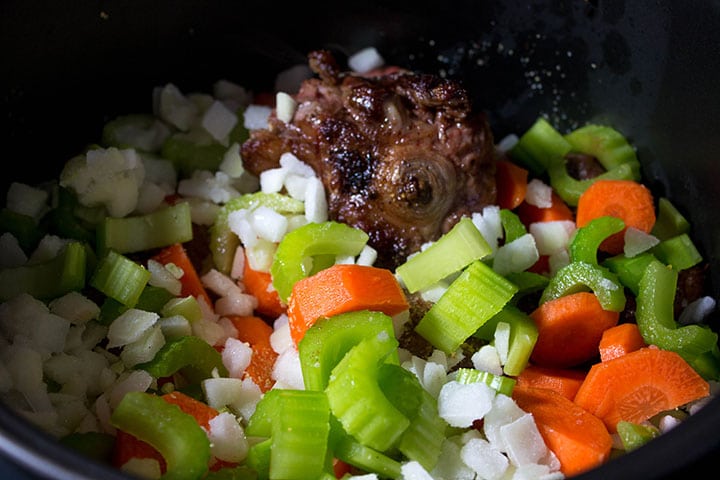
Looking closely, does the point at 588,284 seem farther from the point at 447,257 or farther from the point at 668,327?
the point at 447,257

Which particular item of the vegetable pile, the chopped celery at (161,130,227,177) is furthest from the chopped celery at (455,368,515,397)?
the chopped celery at (161,130,227,177)

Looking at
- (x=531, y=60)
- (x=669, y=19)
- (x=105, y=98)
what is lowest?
(x=105, y=98)

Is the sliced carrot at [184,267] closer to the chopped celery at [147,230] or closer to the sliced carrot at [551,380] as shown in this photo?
the chopped celery at [147,230]

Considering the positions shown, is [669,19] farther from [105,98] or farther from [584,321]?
[105,98]

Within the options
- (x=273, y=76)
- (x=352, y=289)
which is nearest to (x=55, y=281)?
(x=352, y=289)

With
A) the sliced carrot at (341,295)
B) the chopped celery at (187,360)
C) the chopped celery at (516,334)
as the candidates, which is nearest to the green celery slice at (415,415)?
the sliced carrot at (341,295)
